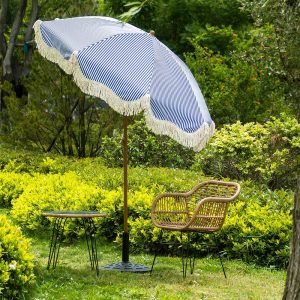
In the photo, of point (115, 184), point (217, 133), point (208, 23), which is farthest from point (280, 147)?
point (208, 23)

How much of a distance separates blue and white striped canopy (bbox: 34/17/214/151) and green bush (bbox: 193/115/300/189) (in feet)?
13.4

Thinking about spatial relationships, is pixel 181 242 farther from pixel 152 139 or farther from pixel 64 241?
pixel 152 139

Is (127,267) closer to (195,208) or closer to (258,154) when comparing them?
(195,208)

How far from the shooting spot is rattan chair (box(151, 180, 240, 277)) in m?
6.94

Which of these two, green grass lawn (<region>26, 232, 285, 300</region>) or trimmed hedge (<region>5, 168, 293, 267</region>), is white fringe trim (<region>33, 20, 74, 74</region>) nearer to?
green grass lawn (<region>26, 232, 285, 300</region>)

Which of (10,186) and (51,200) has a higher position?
(51,200)

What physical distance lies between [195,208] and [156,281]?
2.85 ft

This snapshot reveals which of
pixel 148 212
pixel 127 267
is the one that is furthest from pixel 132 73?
pixel 148 212

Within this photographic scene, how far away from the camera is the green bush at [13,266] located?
18.3 ft

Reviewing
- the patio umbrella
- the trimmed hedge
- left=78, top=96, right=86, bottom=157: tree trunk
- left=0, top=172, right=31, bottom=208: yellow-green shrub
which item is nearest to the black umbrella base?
the patio umbrella

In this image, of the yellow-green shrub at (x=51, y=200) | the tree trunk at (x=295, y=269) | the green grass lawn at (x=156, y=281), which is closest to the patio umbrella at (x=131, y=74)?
the green grass lawn at (x=156, y=281)

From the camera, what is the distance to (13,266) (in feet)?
18.4

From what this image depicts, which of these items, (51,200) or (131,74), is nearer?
(131,74)

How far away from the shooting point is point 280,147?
11.6m
